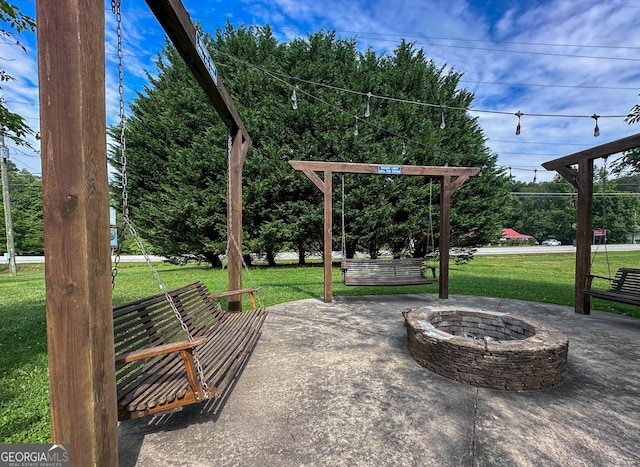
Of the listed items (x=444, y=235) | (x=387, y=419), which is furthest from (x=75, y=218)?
(x=444, y=235)

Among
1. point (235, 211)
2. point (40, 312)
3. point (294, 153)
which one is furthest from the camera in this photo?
point (294, 153)

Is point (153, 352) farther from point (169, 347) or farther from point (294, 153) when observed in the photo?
point (294, 153)

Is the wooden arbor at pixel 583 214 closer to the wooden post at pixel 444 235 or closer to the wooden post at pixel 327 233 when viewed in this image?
the wooden post at pixel 444 235

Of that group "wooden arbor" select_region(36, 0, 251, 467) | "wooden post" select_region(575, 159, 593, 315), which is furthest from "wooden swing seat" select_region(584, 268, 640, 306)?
"wooden arbor" select_region(36, 0, 251, 467)

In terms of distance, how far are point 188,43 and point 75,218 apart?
79.9 inches

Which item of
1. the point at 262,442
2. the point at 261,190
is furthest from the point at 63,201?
the point at 261,190

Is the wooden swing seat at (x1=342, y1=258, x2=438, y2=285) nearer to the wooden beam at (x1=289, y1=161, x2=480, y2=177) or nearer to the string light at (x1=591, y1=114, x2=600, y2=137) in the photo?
the wooden beam at (x1=289, y1=161, x2=480, y2=177)

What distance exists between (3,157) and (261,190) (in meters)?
11.0

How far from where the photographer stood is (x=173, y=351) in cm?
→ 168

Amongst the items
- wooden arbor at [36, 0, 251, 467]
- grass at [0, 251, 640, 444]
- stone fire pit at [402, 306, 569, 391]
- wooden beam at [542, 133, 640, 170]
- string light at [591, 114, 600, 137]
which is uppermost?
string light at [591, 114, 600, 137]

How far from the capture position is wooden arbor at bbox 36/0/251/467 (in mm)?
1242

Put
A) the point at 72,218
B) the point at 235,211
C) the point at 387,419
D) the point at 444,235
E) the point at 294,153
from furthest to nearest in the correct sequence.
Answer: the point at 294,153, the point at 444,235, the point at 235,211, the point at 387,419, the point at 72,218

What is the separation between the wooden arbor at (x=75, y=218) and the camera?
124 cm

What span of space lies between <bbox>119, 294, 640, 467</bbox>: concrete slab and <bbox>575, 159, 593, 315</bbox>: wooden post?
5.59 ft
